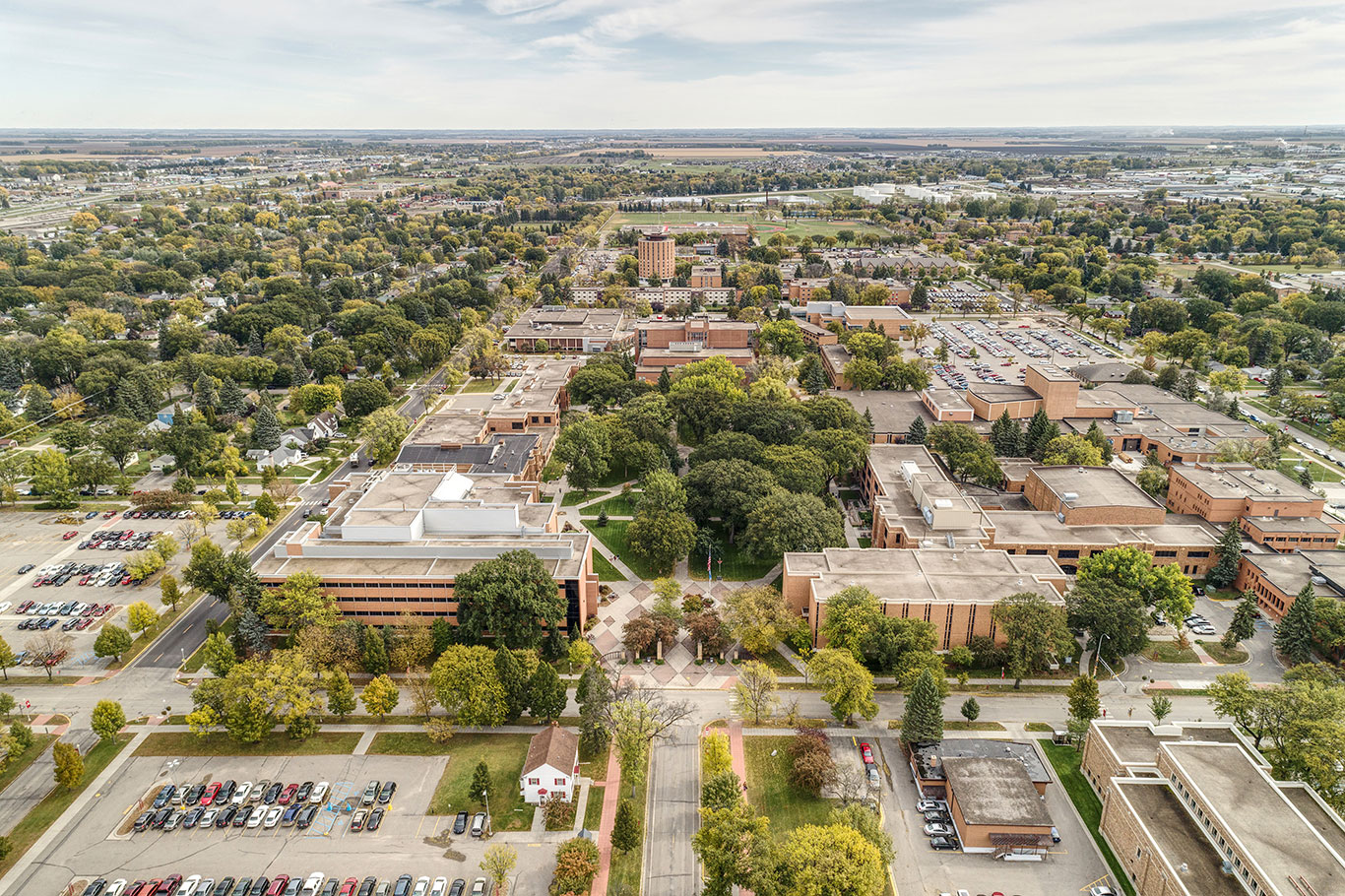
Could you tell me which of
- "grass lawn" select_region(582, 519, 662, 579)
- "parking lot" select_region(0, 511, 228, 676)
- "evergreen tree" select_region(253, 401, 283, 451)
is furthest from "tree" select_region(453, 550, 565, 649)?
"evergreen tree" select_region(253, 401, 283, 451)

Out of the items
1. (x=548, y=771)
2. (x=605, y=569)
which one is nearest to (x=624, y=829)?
(x=548, y=771)

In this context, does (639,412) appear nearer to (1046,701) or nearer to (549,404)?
(549,404)

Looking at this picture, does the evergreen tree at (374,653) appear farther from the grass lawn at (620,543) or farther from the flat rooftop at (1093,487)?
the flat rooftop at (1093,487)

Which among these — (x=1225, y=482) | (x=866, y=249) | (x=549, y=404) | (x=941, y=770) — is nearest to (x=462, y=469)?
(x=549, y=404)

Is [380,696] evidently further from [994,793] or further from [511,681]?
[994,793]

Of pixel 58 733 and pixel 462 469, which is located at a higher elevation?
pixel 462 469

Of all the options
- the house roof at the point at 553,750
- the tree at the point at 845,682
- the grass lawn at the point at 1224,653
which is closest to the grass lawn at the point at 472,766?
the house roof at the point at 553,750
